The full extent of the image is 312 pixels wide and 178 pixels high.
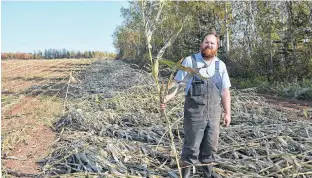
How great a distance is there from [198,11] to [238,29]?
8.17 ft

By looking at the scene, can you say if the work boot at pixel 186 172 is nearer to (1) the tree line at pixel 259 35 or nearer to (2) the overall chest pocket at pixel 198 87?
(2) the overall chest pocket at pixel 198 87

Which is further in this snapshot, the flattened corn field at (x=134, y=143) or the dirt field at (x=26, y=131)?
the dirt field at (x=26, y=131)

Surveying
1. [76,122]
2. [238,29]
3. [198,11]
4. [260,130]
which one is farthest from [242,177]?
[198,11]

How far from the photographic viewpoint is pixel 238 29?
17.7 meters

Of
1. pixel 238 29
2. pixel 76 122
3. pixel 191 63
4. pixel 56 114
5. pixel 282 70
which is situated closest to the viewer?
pixel 191 63

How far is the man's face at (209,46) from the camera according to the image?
11.1ft

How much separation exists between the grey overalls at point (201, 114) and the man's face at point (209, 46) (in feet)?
0.42

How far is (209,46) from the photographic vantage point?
3385 millimetres

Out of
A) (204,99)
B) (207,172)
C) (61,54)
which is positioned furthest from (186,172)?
(61,54)

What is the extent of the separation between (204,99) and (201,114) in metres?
0.14

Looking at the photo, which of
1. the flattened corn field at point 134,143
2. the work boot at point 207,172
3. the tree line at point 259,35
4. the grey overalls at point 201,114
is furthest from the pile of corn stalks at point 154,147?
the tree line at point 259,35

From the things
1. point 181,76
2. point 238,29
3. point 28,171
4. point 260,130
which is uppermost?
point 238,29

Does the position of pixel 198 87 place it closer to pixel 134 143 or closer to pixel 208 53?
pixel 208 53

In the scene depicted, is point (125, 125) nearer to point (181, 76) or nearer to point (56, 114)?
point (56, 114)
